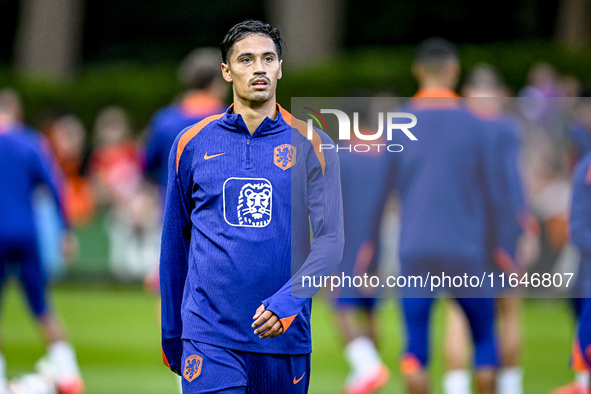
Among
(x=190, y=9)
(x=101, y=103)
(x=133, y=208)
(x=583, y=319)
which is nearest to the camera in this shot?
(x=583, y=319)

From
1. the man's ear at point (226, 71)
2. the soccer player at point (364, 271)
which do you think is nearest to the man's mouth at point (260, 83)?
the man's ear at point (226, 71)

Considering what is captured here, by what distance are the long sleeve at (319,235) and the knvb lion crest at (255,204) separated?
0.11 meters

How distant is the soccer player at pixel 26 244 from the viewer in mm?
7988

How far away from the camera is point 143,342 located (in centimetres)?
1142

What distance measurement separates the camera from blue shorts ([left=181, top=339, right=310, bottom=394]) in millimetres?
3656

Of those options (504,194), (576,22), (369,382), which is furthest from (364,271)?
(576,22)

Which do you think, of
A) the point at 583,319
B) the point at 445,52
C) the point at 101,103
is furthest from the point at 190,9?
the point at 583,319

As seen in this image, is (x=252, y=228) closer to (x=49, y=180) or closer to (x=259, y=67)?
(x=259, y=67)

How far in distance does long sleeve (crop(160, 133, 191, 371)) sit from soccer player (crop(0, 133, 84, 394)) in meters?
4.37

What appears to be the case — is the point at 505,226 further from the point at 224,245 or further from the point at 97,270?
the point at 97,270

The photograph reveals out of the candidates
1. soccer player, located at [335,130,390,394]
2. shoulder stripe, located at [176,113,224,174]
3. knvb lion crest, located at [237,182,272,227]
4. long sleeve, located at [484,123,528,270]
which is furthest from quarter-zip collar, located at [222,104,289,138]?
soccer player, located at [335,130,390,394]

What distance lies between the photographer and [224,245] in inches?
145

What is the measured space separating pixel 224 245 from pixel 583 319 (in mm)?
2041

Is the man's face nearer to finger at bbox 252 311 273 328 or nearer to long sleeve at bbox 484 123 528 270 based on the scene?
finger at bbox 252 311 273 328
